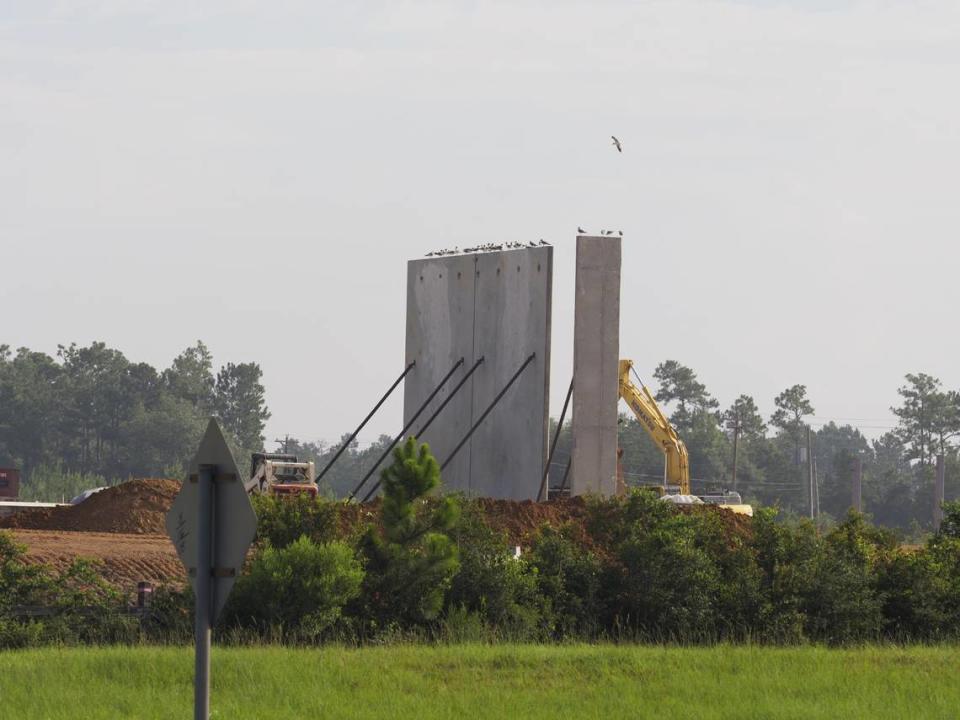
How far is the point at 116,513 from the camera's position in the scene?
3431 cm

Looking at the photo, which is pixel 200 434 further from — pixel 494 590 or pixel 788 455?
pixel 494 590

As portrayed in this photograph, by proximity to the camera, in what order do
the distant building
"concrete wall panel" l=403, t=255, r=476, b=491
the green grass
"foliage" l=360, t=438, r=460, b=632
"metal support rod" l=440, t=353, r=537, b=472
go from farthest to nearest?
the distant building, "concrete wall panel" l=403, t=255, r=476, b=491, "metal support rod" l=440, t=353, r=537, b=472, "foliage" l=360, t=438, r=460, b=632, the green grass

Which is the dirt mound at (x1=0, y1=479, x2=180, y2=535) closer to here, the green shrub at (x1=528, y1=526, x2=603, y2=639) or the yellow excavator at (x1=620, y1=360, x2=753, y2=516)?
the green shrub at (x1=528, y1=526, x2=603, y2=639)

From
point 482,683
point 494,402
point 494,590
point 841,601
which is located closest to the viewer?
point 482,683

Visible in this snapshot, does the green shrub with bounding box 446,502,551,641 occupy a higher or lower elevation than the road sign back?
lower

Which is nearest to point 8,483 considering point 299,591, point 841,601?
point 299,591

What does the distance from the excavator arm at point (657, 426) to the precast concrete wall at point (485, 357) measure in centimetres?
1214

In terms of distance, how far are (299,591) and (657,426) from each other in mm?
34774

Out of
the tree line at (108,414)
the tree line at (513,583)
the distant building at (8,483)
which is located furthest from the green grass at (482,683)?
the tree line at (108,414)

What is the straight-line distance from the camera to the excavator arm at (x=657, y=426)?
50.2 m

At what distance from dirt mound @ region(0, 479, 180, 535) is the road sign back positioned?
24.6m

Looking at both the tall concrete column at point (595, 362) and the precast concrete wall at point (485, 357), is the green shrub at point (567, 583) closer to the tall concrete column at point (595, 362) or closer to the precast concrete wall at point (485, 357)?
the tall concrete column at point (595, 362)

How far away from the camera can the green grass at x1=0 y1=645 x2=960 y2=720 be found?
587 inches

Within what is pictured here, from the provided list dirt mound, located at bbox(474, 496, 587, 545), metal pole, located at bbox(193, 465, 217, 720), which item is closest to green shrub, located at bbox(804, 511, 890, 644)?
dirt mound, located at bbox(474, 496, 587, 545)
